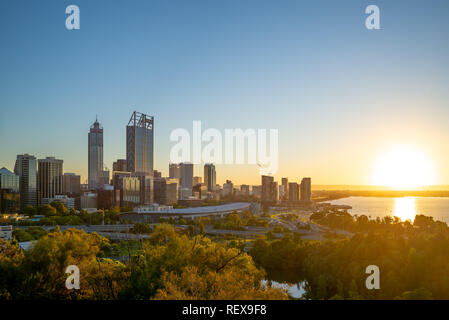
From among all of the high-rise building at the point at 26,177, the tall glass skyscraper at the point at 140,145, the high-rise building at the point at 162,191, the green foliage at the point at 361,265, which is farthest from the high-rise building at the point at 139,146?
the green foliage at the point at 361,265

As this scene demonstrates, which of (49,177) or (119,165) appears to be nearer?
(49,177)

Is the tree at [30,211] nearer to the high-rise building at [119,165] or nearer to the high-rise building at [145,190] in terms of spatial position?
the high-rise building at [145,190]

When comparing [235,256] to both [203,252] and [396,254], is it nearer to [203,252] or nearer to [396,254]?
[203,252]

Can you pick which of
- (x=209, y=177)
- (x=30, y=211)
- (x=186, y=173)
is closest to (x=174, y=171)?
(x=186, y=173)

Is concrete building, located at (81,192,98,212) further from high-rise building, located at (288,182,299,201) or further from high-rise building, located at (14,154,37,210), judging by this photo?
high-rise building, located at (288,182,299,201)

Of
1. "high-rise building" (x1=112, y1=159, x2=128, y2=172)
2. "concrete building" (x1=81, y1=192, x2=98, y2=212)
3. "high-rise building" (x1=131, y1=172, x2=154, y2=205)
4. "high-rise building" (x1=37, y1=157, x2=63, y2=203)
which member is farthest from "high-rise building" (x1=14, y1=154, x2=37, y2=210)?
"high-rise building" (x1=112, y1=159, x2=128, y2=172)

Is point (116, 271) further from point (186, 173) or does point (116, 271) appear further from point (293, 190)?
point (186, 173)
